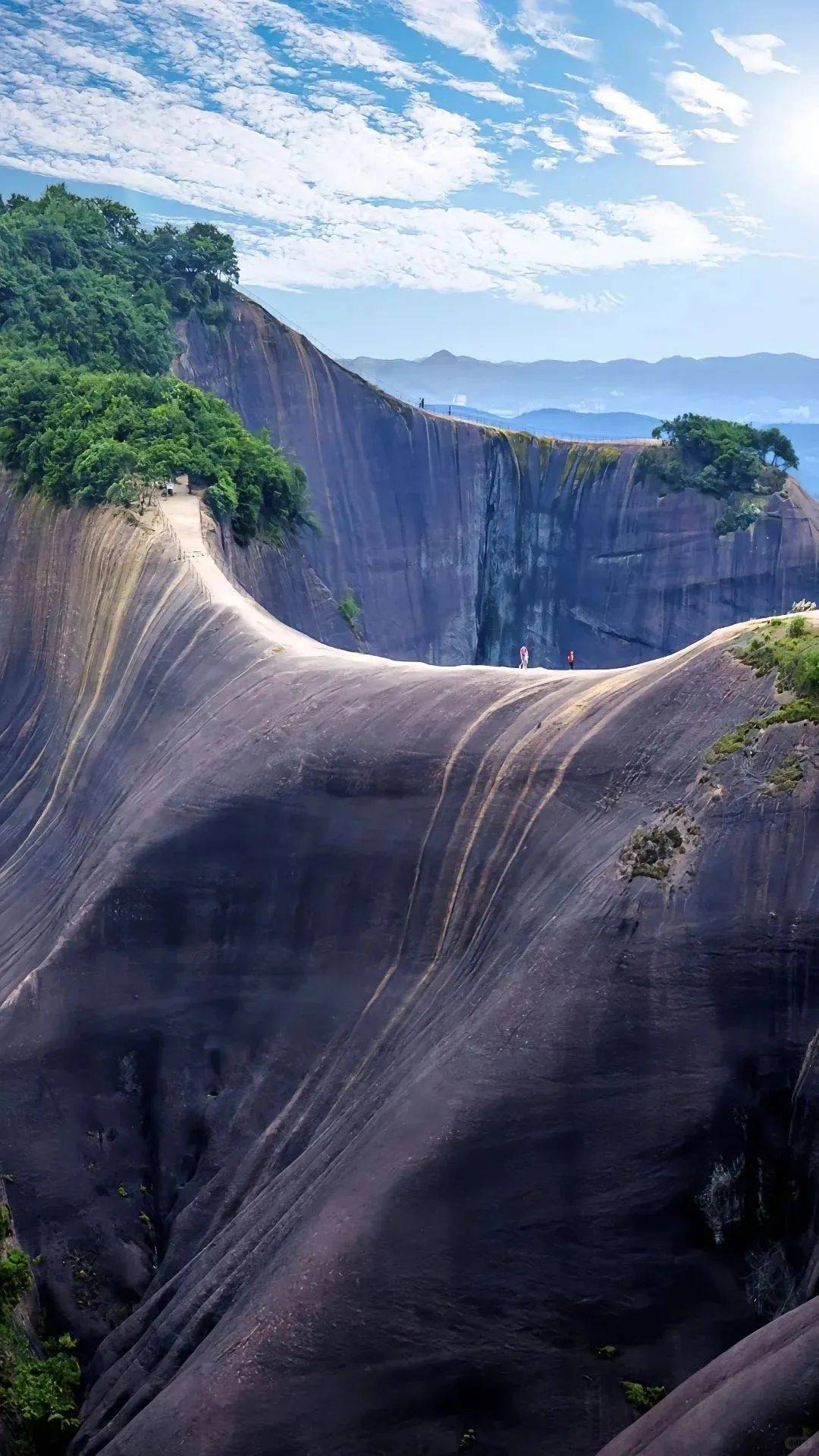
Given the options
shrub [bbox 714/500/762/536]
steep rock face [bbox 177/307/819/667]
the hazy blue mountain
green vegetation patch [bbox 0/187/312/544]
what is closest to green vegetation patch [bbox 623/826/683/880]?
green vegetation patch [bbox 0/187/312/544]

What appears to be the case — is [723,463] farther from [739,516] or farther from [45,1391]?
[45,1391]

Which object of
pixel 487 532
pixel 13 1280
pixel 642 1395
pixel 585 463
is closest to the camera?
pixel 642 1395

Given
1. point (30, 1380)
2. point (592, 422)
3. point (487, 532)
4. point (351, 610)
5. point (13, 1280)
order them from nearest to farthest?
point (30, 1380), point (13, 1280), point (351, 610), point (487, 532), point (592, 422)

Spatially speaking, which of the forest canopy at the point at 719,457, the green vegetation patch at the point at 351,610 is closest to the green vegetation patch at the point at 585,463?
the forest canopy at the point at 719,457

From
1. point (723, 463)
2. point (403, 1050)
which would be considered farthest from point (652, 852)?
point (723, 463)

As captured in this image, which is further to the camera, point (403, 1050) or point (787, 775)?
point (403, 1050)

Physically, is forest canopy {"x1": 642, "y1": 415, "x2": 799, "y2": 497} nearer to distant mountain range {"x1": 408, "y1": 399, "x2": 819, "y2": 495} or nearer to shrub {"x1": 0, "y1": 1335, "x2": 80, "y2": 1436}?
shrub {"x1": 0, "y1": 1335, "x2": 80, "y2": 1436}
